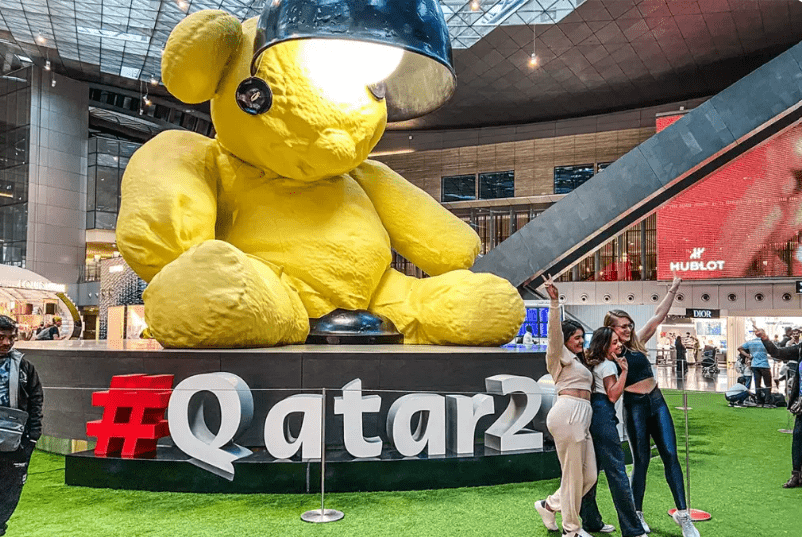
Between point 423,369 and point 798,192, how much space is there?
51.7 feet

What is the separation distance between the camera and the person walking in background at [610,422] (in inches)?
126

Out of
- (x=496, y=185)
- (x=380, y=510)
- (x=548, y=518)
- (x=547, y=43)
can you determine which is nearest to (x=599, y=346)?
(x=548, y=518)

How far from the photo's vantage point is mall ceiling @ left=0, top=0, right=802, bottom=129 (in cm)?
1608

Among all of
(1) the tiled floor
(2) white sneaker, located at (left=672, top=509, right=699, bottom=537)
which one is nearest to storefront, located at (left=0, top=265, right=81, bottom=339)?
(1) the tiled floor

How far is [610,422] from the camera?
3271 mm

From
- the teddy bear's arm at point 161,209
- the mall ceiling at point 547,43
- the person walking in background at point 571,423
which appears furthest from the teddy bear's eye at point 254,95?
the mall ceiling at point 547,43

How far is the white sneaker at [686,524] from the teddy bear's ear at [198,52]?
406cm

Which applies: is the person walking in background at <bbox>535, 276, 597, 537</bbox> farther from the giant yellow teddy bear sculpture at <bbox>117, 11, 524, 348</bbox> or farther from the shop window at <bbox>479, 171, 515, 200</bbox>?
the shop window at <bbox>479, 171, 515, 200</bbox>

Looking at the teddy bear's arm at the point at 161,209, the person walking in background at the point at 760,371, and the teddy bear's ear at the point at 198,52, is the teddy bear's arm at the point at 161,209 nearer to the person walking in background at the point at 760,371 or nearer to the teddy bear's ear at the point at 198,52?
the teddy bear's ear at the point at 198,52

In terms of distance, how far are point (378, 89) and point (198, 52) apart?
1344 mm

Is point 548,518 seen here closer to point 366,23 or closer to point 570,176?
point 366,23

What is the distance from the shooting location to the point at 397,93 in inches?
211

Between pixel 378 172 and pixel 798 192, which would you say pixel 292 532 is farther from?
pixel 798 192

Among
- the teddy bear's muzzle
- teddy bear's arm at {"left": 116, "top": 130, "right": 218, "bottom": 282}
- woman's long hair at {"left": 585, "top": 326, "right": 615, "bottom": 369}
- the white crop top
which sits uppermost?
the teddy bear's muzzle
